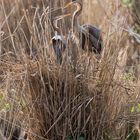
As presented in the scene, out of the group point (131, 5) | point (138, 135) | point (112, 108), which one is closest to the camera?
point (112, 108)

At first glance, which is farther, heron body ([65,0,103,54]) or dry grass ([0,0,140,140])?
heron body ([65,0,103,54])

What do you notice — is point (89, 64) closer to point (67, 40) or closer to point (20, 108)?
point (67, 40)

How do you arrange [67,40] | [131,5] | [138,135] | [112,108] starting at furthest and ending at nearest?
[131,5], [138,135], [112,108], [67,40]

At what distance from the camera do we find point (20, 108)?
371cm

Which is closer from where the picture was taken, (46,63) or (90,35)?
(46,63)

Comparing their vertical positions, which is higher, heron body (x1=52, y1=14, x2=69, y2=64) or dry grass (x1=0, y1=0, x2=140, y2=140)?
heron body (x1=52, y1=14, x2=69, y2=64)

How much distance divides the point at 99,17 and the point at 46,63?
4226mm

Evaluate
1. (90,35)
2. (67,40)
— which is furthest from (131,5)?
(67,40)

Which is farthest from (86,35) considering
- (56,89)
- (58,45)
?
(56,89)

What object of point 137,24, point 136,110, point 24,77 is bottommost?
point 137,24

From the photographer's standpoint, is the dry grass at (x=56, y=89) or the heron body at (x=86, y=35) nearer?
the dry grass at (x=56, y=89)

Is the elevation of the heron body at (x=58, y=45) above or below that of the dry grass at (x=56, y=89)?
above

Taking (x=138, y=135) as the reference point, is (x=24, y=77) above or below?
above

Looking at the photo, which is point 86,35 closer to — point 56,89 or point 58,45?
point 58,45
